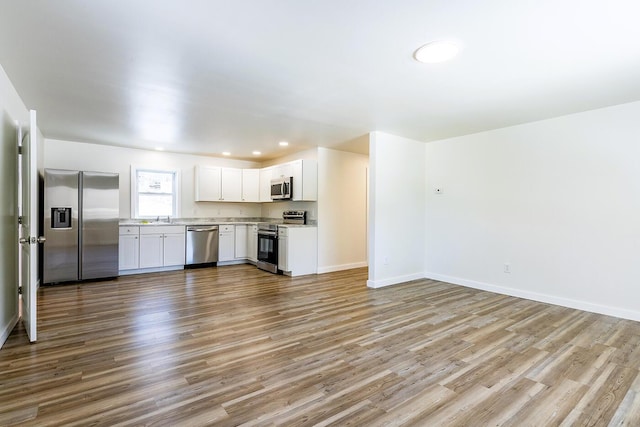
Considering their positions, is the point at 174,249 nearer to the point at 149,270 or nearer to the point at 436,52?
the point at 149,270

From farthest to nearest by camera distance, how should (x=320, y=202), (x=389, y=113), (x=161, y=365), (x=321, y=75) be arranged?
(x=320, y=202), (x=389, y=113), (x=321, y=75), (x=161, y=365)

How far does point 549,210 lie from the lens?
13.6 feet

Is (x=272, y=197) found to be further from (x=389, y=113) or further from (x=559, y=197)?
(x=559, y=197)

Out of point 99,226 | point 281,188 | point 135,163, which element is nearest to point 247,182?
point 281,188

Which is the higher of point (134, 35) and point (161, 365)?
point (134, 35)

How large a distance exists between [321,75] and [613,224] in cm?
363

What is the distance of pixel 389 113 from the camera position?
3.92 meters

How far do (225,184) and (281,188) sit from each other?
1.47 metres

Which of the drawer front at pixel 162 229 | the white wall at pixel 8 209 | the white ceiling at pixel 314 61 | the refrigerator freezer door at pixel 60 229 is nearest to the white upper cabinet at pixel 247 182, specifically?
the drawer front at pixel 162 229

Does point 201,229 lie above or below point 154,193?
below

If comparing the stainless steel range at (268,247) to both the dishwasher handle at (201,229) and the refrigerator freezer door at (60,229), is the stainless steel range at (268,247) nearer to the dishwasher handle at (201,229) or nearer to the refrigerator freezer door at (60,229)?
the dishwasher handle at (201,229)

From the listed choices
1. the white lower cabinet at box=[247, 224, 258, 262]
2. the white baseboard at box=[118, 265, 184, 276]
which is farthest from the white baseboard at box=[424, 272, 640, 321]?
the white baseboard at box=[118, 265, 184, 276]

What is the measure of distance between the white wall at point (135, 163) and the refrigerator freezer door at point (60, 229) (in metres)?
0.91

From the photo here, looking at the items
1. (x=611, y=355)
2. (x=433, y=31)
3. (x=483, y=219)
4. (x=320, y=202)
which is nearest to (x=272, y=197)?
(x=320, y=202)
